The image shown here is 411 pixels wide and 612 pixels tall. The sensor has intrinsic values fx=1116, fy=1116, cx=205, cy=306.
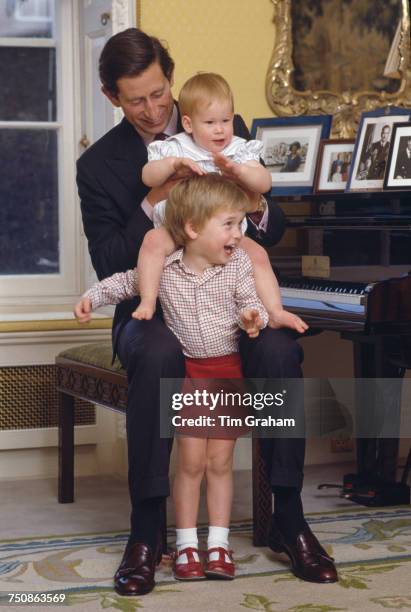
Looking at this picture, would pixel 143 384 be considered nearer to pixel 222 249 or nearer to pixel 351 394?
pixel 222 249

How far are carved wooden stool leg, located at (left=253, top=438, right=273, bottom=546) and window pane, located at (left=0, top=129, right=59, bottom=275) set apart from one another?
1.66 meters

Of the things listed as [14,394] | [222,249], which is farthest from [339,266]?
[14,394]

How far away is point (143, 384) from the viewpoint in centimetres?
287

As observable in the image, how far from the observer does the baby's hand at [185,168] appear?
2.91 m

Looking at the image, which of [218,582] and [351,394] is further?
[351,394]

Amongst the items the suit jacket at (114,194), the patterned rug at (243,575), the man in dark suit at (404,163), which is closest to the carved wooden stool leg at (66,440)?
the patterned rug at (243,575)

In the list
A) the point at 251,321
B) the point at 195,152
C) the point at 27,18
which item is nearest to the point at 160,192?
the point at 195,152

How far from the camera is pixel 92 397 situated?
376cm

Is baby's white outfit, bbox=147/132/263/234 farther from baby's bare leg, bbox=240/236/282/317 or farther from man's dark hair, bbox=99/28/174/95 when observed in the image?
man's dark hair, bbox=99/28/174/95

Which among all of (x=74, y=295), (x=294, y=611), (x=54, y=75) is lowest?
(x=294, y=611)

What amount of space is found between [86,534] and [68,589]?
23.0 inches

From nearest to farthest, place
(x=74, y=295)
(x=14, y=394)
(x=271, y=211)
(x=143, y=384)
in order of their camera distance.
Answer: (x=143, y=384) → (x=271, y=211) → (x=14, y=394) → (x=74, y=295)

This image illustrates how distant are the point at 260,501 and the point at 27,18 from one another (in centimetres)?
228

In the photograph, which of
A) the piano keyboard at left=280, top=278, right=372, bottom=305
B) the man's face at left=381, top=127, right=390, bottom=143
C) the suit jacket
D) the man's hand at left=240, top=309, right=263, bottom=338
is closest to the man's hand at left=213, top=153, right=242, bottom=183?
the suit jacket
